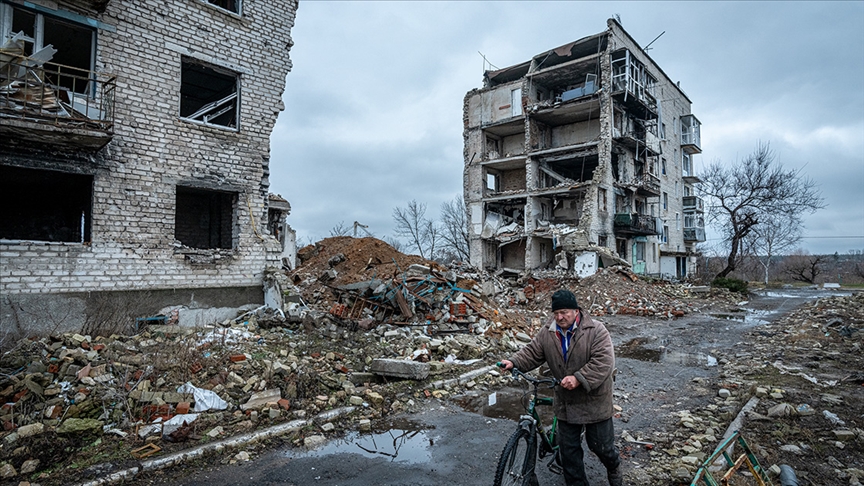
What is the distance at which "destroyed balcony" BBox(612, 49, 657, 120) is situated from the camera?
25.7 metres

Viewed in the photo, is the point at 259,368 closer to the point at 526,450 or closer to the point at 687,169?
the point at 526,450

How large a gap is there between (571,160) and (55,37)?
26.5m

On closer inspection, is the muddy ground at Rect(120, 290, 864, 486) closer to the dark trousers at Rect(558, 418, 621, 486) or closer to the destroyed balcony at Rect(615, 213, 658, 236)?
the dark trousers at Rect(558, 418, 621, 486)

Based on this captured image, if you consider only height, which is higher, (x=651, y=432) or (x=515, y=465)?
(x=515, y=465)

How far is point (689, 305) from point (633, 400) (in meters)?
16.9

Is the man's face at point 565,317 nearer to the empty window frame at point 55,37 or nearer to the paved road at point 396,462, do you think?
the paved road at point 396,462

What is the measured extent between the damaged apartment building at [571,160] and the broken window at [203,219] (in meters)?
19.0

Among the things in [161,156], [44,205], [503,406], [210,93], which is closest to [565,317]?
[503,406]

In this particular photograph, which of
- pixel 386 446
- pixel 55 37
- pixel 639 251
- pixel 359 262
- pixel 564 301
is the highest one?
pixel 55 37

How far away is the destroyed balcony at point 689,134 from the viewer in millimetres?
36562

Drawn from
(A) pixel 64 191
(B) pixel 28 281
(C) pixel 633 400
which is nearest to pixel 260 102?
(A) pixel 64 191

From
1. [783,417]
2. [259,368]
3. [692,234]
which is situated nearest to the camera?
[783,417]

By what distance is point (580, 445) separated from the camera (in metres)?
3.41

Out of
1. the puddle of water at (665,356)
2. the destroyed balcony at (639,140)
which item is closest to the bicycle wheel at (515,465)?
the puddle of water at (665,356)
